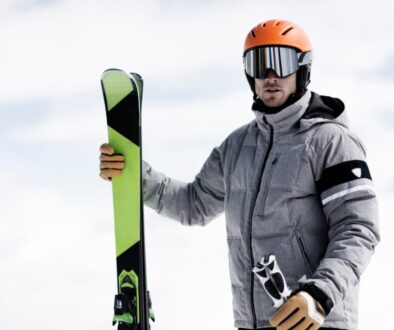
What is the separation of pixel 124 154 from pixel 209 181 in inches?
19.2

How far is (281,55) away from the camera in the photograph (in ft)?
12.3

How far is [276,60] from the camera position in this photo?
12.2 feet

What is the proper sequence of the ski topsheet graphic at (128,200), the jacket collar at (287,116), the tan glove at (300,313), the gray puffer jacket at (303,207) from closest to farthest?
1. the tan glove at (300,313)
2. the gray puffer jacket at (303,207)
3. the jacket collar at (287,116)
4. the ski topsheet graphic at (128,200)

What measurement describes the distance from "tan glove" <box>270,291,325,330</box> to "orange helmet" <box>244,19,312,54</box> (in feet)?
4.11

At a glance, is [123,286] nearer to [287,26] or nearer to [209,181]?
[209,181]

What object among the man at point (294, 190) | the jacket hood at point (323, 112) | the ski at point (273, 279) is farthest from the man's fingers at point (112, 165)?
the ski at point (273, 279)

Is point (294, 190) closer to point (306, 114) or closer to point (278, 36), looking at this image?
point (306, 114)

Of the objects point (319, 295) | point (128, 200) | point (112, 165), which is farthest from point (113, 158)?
point (319, 295)

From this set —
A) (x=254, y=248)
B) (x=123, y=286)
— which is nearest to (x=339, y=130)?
(x=254, y=248)

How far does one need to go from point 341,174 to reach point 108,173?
134 cm

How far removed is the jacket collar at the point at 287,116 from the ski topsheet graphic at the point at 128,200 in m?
0.81

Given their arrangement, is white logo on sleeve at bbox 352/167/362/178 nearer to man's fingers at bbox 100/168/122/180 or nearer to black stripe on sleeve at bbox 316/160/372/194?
black stripe on sleeve at bbox 316/160/372/194

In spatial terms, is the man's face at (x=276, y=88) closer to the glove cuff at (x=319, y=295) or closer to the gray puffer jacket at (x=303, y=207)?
the gray puffer jacket at (x=303, y=207)

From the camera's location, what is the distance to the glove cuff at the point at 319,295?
3.20 meters
